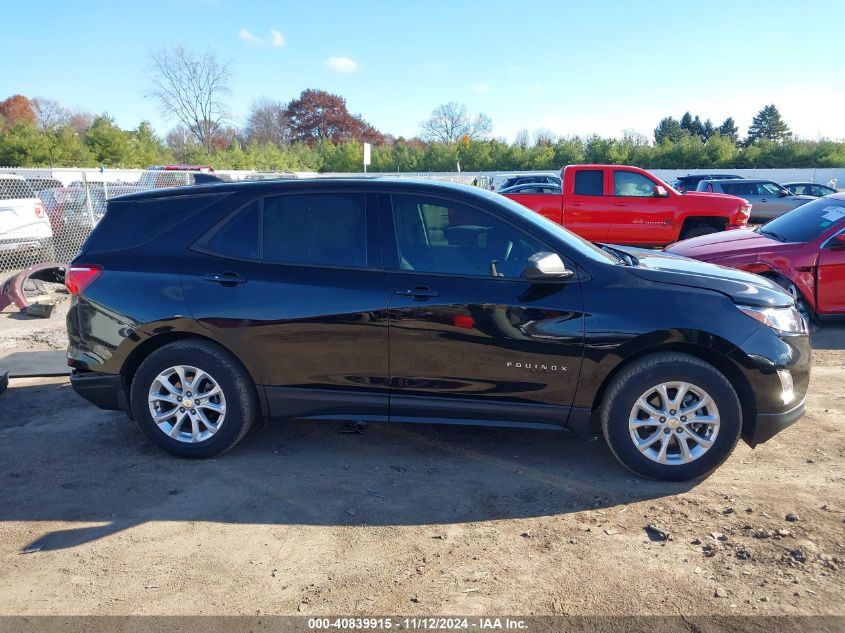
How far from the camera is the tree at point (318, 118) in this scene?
7112cm

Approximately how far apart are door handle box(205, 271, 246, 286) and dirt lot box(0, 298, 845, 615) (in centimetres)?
→ 122

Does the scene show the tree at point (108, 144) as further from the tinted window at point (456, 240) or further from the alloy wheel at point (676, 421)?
the alloy wheel at point (676, 421)

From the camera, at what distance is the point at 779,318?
13.3ft

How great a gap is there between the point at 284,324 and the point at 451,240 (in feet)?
4.04

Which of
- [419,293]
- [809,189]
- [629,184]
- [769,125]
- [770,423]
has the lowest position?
[770,423]

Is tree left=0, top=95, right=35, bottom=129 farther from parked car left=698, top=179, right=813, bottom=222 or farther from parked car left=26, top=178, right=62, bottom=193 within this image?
parked car left=698, top=179, right=813, bottom=222

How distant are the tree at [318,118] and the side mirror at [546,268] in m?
70.0

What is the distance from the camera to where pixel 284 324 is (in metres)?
4.19

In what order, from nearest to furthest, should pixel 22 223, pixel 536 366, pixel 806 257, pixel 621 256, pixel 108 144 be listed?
pixel 536 366 → pixel 621 256 → pixel 806 257 → pixel 22 223 → pixel 108 144

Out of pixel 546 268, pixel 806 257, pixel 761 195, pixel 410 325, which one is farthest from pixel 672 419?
A: pixel 761 195

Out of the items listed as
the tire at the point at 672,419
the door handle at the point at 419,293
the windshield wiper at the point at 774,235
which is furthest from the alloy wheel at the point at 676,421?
the windshield wiper at the point at 774,235

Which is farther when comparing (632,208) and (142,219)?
(632,208)

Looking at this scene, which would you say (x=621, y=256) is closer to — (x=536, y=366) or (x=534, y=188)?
(x=536, y=366)

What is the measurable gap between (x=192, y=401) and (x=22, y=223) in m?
9.60
